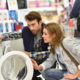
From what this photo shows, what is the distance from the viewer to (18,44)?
106 inches

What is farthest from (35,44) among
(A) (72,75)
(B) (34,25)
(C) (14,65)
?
(A) (72,75)

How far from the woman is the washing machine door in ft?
0.35

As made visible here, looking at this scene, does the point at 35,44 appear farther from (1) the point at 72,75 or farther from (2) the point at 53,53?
(1) the point at 72,75

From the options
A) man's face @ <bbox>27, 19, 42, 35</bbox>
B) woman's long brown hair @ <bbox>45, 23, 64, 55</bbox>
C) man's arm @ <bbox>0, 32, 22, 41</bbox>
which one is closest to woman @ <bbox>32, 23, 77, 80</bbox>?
woman's long brown hair @ <bbox>45, 23, 64, 55</bbox>

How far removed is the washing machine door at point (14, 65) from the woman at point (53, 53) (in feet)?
0.35

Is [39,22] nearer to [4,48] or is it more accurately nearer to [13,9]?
[4,48]

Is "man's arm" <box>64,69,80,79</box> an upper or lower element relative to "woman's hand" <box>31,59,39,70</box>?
upper

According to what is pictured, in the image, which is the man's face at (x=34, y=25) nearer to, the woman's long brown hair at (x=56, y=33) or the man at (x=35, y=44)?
the man at (x=35, y=44)

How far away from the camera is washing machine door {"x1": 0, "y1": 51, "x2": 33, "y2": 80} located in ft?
7.20

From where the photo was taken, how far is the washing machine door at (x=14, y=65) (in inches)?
86.4

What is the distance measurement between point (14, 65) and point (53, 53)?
68 centimetres

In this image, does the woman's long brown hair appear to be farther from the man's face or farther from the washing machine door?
the washing machine door

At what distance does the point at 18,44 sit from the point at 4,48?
340 millimetres

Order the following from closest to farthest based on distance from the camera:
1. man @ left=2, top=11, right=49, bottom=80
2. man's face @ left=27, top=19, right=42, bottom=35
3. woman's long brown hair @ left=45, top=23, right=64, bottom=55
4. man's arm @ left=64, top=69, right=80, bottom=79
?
man's arm @ left=64, top=69, right=80, bottom=79 → woman's long brown hair @ left=45, top=23, right=64, bottom=55 → man's face @ left=27, top=19, right=42, bottom=35 → man @ left=2, top=11, right=49, bottom=80
